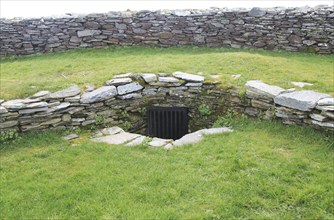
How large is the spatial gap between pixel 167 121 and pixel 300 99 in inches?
111

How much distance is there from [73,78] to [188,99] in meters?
2.83

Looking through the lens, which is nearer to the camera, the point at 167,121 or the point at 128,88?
the point at 128,88

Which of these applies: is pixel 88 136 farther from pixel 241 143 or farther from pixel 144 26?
pixel 144 26

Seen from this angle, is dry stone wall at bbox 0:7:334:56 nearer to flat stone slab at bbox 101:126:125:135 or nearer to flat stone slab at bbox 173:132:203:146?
flat stone slab at bbox 101:126:125:135

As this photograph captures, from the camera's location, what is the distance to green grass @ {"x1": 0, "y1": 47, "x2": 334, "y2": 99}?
7922mm

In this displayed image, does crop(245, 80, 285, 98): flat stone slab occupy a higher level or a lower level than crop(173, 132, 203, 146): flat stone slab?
higher

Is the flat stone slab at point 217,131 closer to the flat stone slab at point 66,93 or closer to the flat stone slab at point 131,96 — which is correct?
the flat stone slab at point 131,96

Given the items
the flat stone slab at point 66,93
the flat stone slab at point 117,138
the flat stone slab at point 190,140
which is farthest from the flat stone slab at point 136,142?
the flat stone slab at point 66,93

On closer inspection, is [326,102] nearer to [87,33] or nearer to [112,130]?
[112,130]

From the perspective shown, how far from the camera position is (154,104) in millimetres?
7895

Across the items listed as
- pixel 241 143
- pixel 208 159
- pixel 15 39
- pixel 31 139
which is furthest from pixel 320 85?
pixel 15 39

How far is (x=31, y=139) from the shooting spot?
6574 mm

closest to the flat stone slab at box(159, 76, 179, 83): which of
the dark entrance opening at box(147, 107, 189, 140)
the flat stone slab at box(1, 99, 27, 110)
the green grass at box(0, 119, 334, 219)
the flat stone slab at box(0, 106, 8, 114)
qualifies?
the dark entrance opening at box(147, 107, 189, 140)

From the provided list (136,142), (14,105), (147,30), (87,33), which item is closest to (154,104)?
(136,142)
